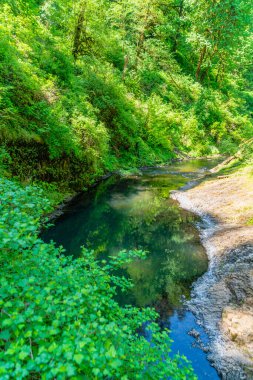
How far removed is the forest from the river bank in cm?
129

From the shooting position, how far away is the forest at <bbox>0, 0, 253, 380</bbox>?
3320mm

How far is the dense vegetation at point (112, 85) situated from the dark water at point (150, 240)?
2380mm

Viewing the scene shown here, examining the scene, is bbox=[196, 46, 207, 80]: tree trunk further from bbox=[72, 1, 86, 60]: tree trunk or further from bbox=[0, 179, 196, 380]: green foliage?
bbox=[0, 179, 196, 380]: green foliage

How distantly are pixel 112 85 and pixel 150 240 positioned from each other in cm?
1590

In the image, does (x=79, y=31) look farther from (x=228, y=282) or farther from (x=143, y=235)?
(x=228, y=282)

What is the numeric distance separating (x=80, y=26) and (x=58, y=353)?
24.8 m

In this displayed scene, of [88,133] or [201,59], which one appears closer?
[88,133]

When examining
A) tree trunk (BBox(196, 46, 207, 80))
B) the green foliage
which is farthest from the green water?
tree trunk (BBox(196, 46, 207, 80))

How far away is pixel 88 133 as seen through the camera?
1597 cm

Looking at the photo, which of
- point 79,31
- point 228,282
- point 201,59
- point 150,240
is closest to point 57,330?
point 228,282

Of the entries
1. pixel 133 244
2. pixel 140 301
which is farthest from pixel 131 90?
pixel 140 301

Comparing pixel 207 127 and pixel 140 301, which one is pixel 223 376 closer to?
pixel 140 301

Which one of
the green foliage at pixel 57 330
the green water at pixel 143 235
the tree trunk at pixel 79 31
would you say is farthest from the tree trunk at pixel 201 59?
the green foliage at pixel 57 330

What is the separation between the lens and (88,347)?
3.11m
